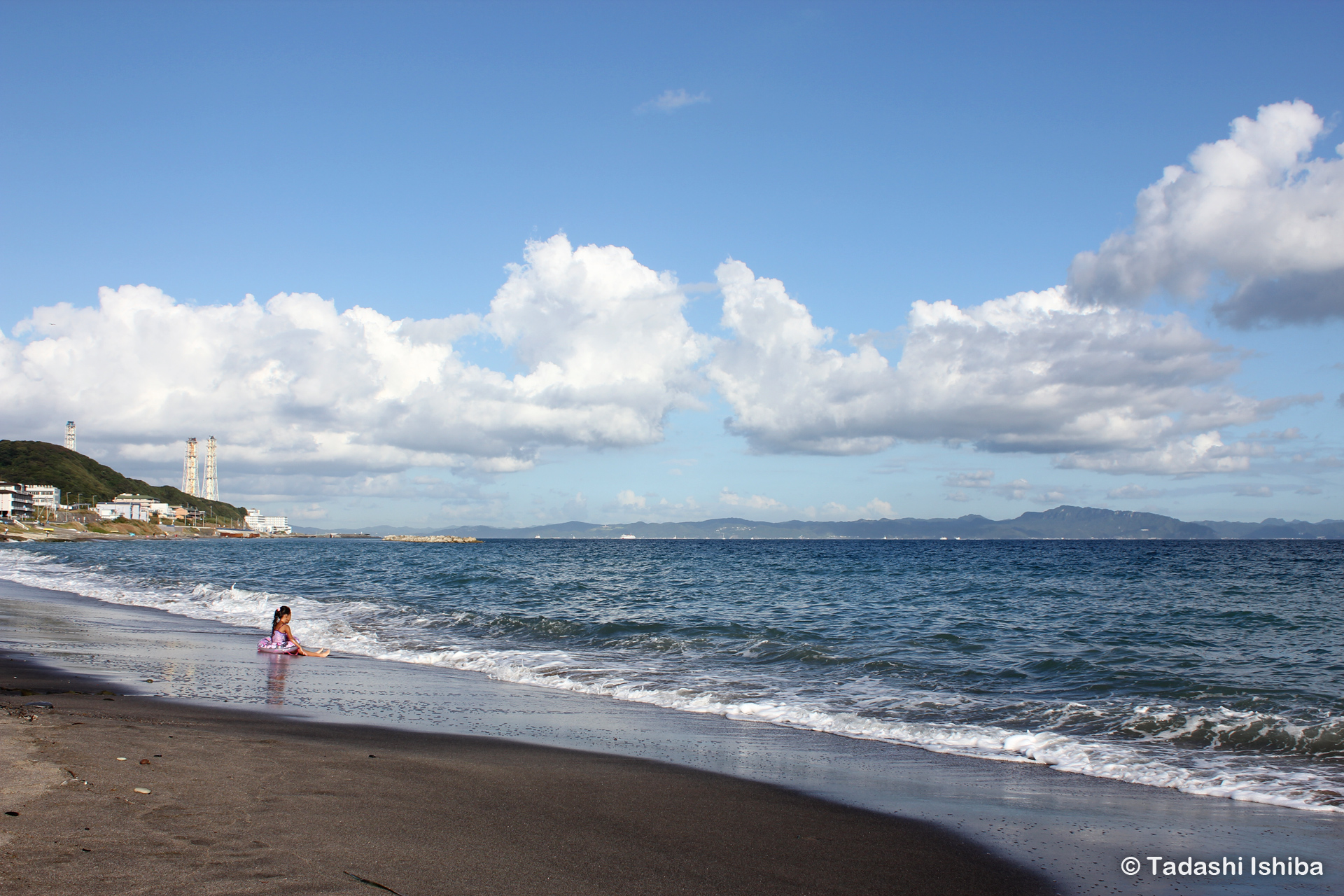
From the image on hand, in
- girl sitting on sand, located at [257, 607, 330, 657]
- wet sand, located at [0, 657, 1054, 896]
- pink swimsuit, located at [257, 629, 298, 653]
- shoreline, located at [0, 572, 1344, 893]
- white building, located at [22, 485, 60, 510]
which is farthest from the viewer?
white building, located at [22, 485, 60, 510]

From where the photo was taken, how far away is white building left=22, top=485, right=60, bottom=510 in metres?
171

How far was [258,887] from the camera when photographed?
4.22 m

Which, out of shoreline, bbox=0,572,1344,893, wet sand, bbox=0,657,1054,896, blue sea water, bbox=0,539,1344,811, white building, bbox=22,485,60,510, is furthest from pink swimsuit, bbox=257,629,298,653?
white building, bbox=22,485,60,510

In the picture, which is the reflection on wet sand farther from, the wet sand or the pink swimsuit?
the wet sand

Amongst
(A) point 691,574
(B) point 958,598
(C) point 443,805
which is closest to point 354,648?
(C) point 443,805

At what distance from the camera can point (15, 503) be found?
6152 inches

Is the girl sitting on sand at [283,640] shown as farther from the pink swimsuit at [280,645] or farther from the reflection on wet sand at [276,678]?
the reflection on wet sand at [276,678]

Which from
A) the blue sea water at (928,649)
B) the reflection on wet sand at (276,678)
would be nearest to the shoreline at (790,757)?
the reflection on wet sand at (276,678)

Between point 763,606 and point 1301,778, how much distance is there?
19173mm

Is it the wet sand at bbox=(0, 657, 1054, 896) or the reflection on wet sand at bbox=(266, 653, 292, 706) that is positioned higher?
the wet sand at bbox=(0, 657, 1054, 896)

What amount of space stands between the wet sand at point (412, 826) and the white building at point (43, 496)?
205621 millimetres

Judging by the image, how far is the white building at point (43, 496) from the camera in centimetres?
17075

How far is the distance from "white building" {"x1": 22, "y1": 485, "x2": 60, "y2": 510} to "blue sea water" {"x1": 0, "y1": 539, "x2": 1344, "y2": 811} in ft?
545

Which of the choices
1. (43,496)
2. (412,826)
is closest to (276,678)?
(412,826)
